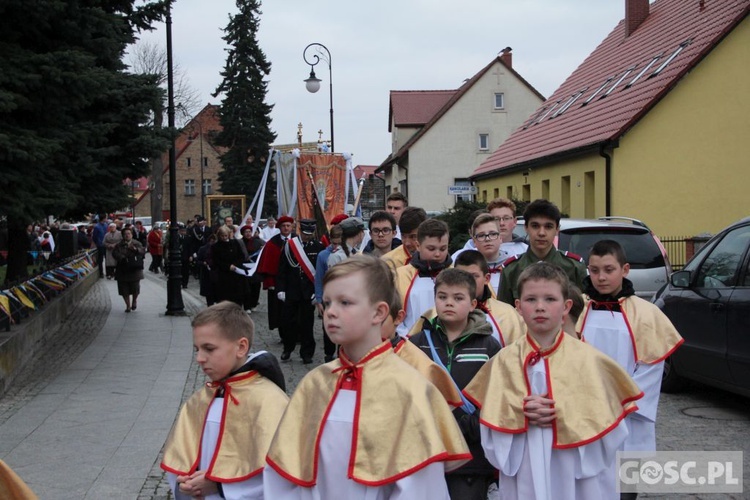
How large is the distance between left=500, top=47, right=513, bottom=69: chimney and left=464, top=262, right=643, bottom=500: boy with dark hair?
5536 cm

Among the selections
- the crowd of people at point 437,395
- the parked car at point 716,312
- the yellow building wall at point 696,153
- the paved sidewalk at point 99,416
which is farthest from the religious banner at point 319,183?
the crowd of people at point 437,395

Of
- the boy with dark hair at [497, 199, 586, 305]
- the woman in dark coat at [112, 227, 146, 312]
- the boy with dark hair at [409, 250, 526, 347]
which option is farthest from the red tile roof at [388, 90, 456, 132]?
the boy with dark hair at [409, 250, 526, 347]

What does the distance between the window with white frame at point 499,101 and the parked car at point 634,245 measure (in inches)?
1834

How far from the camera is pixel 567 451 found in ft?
13.6

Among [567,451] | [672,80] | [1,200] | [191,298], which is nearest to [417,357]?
[567,451]

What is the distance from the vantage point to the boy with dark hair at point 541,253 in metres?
6.23

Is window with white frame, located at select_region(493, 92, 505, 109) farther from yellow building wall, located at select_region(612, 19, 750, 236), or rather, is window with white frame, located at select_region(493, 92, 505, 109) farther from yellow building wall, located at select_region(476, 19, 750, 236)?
yellow building wall, located at select_region(612, 19, 750, 236)

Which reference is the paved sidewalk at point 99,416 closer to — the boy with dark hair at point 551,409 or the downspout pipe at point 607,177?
the boy with dark hair at point 551,409

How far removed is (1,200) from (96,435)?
408 cm

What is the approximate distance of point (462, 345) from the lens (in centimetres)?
480

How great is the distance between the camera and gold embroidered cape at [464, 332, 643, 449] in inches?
163

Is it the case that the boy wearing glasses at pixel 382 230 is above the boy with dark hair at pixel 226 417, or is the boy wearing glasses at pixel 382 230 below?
above

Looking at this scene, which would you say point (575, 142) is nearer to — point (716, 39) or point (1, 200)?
point (716, 39)

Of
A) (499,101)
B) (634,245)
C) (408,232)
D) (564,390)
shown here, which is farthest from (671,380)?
(499,101)
